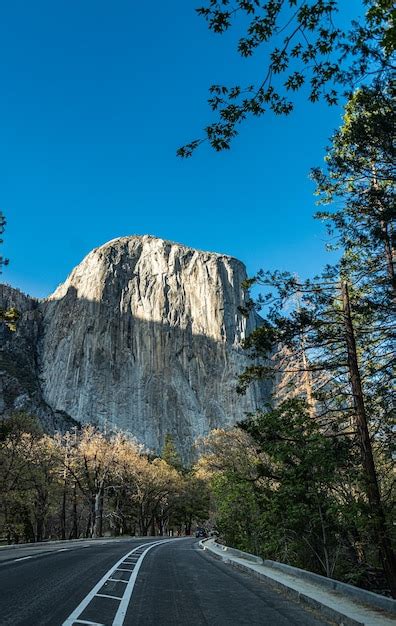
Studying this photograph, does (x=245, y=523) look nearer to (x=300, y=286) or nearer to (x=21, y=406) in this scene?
(x=300, y=286)

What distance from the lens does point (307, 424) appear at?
11.2 metres

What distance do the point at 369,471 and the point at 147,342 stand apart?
4408 inches

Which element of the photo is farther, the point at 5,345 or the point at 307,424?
the point at 5,345

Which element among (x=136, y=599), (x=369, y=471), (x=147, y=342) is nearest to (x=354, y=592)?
(x=369, y=471)

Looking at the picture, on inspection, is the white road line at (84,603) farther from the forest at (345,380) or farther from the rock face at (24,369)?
the rock face at (24,369)

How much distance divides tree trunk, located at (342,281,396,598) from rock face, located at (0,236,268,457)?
323 feet

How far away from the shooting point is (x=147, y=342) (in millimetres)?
120625

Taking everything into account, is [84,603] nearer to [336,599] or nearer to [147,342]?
[336,599]

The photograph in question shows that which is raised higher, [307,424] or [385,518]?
[307,424]

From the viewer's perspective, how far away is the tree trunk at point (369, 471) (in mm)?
9102

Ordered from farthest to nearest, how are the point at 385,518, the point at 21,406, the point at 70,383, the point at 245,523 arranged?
1. the point at 70,383
2. the point at 21,406
3. the point at 245,523
4. the point at 385,518

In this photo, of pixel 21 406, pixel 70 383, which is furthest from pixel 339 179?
pixel 70 383

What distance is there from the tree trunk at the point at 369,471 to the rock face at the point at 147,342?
323ft

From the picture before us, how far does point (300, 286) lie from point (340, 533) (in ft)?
19.0
